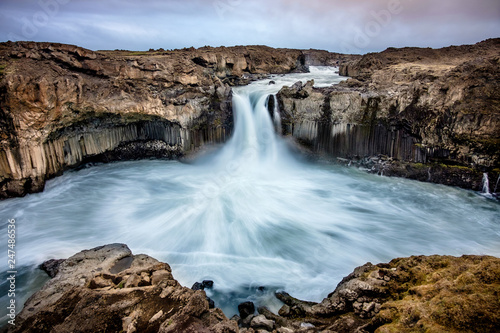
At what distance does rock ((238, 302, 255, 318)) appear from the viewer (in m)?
5.43

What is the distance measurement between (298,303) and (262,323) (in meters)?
0.99

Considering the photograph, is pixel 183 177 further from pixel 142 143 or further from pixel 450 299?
pixel 450 299

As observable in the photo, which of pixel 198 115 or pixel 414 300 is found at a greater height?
pixel 198 115

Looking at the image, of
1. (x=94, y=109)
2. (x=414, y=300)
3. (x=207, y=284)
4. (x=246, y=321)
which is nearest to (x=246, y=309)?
(x=246, y=321)

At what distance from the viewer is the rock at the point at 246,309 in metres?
5.43

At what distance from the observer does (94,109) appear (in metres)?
11.8

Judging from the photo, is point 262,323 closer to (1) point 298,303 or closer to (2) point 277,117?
(1) point 298,303

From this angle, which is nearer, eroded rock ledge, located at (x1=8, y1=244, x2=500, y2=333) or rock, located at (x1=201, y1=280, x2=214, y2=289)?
eroded rock ledge, located at (x1=8, y1=244, x2=500, y2=333)

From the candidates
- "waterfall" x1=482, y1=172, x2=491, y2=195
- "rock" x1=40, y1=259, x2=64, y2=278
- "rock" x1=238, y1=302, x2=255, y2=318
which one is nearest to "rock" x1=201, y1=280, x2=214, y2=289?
"rock" x1=238, y1=302, x2=255, y2=318

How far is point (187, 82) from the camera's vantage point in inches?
551

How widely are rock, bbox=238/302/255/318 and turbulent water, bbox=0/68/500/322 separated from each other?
1.27 feet

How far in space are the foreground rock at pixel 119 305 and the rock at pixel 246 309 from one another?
1.18 metres

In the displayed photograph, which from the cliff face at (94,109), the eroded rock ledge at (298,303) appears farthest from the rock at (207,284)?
the cliff face at (94,109)

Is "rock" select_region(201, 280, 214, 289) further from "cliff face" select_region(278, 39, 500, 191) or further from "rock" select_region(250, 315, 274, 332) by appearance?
"cliff face" select_region(278, 39, 500, 191)
